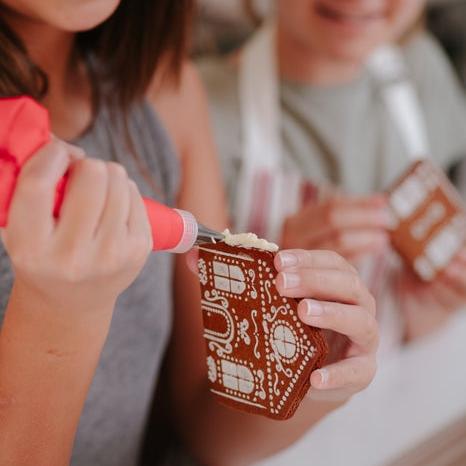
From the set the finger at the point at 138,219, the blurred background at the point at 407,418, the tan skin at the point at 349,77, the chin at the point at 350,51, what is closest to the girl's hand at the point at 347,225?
the tan skin at the point at 349,77

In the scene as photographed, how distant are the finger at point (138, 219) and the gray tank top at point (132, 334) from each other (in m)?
0.23

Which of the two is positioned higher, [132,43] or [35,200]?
[35,200]

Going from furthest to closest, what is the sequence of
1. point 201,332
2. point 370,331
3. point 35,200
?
point 201,332
point 370,331
point 35,200

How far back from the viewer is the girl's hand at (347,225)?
679mm

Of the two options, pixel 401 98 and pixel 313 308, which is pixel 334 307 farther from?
pixel 401 98

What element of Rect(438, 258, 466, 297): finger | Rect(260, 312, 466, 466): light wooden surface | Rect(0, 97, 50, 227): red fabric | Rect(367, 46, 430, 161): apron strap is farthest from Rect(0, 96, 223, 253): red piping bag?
Rect(367, 46, 430, 161): apron strap

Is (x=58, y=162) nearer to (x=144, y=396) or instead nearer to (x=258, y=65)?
(x=144, y=396)

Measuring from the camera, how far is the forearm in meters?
0.35

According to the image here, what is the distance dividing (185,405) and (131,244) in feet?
1.14

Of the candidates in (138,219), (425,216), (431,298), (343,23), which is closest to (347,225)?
(425,216)

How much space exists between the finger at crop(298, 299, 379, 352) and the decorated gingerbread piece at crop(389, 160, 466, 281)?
12.8 inches

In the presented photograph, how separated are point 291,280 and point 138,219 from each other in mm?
88

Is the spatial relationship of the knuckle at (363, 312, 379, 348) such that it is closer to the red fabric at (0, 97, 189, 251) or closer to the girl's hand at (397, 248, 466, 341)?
the red fabric at (0, 97, 189, 251)

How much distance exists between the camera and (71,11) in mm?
448
